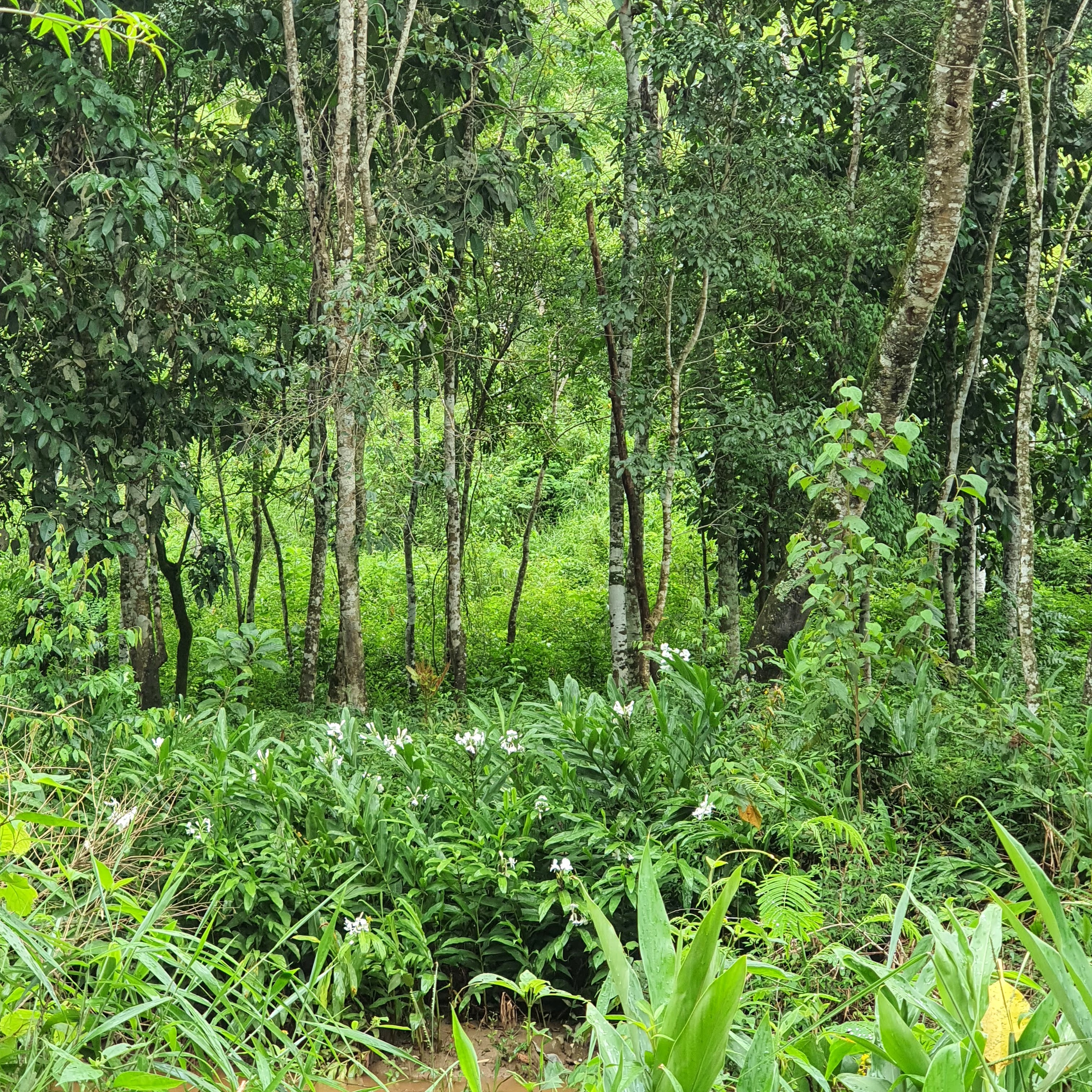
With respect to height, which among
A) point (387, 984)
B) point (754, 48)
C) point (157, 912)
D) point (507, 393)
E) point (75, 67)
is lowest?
point (387, 984)

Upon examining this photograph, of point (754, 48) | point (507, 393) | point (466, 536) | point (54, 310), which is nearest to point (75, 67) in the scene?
point (54, 310)

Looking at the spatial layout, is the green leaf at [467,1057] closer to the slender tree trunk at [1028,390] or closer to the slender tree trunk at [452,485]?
the slender tree trunk at [1028,390]

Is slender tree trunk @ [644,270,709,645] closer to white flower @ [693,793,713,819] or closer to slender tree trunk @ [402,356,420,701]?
slender tree trunk @ [402,356,420,701]

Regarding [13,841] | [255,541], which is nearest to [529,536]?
[255,541]

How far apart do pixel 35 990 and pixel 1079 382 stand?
6627 mm

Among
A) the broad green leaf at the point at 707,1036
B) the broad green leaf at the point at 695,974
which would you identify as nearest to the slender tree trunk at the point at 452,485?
the broad green leaf at the point at 695,974

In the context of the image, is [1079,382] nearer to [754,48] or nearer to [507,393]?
[754,48]

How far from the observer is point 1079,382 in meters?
6.35

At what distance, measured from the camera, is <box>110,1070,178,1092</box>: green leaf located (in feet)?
5.32

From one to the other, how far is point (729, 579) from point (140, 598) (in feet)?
13.7

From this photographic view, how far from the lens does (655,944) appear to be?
1.70 m

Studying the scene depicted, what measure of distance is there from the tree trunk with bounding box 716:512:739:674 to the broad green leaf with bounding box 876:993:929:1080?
18.9 ft

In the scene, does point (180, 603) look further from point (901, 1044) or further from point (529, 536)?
point (901, 1044)

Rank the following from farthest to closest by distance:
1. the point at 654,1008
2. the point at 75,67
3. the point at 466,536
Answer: the point at 466,536, the point at 75,67, the point at 654,1008
